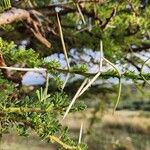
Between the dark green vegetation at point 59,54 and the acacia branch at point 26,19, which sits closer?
the dark green vegetation at point 59,54

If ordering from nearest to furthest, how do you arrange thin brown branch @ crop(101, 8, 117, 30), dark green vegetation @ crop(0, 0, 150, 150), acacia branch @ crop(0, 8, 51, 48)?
dark green vegetation @ crop(0, 0, 150, 150) < acacia branch @ crop(0, 8, 51, 48) < thin brown branch @ crop(101, 8, 117, 30)

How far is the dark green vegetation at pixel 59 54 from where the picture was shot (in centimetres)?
104

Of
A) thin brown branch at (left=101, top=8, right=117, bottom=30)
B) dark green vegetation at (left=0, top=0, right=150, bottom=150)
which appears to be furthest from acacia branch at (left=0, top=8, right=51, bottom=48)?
thin brown branch at (left=101, top=8, right=117, bottom=30)

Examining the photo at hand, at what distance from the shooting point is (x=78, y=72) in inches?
42.1

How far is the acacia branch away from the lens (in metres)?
1.57

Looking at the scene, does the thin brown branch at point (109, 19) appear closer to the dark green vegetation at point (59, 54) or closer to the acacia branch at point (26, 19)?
the dark green vegetation at point (59, 54)

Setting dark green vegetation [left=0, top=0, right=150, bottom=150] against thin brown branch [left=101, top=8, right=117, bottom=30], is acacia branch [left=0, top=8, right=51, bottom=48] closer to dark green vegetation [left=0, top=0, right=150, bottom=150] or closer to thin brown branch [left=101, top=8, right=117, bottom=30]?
dark green vegetation [left=0, top=0, right=150, bottom=150]

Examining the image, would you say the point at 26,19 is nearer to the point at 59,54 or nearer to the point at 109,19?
the point at 109,19

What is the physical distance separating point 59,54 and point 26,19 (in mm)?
1140

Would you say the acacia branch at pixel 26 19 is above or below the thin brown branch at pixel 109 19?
above

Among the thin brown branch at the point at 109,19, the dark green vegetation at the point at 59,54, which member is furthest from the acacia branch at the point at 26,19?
the thin brown branch at the point at 109,19

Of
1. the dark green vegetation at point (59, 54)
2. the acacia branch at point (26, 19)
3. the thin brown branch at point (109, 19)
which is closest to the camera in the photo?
the dark green vegetation at point (59, 54)

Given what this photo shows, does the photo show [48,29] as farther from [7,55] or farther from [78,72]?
[78,72]

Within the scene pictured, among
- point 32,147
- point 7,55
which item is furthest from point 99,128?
point 7,55
